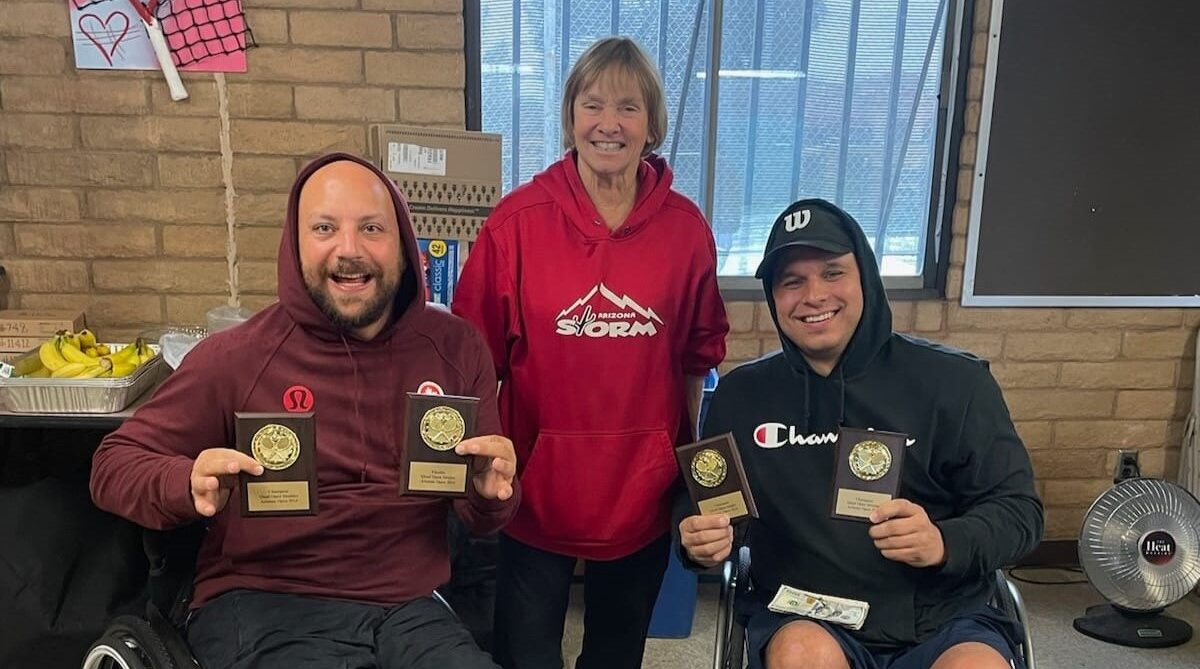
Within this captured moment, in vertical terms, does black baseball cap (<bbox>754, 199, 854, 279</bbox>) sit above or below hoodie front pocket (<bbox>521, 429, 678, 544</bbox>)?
above

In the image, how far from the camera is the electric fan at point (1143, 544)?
7.29 ft

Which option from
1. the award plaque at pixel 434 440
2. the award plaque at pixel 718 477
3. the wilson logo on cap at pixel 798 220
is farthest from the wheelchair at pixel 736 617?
the wilson logo on cap at pixel 798 220

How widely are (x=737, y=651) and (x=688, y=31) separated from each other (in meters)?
1.68

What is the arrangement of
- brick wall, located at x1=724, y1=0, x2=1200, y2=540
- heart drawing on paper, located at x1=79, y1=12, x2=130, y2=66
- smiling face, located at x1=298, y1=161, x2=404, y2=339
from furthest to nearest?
brick wall, located at x1=724, y1=0, x2=1200, y2=540
heart drawing on paper, located at x1=79, y1=12, x2=130, y2=66
smiling face, located at x1=298, y1=161, x2=404, y2=339

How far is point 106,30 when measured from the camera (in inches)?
84.1

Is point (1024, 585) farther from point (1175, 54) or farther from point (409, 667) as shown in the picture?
point (409, 667)

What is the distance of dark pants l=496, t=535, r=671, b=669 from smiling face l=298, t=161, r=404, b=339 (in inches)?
21.9

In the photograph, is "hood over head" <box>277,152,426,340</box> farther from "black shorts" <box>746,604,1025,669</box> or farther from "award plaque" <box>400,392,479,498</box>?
"black shorts" <box>746,604,1025,669</box>

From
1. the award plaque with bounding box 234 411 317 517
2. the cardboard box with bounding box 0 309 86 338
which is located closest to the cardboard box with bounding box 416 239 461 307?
the cardboard box with bounding box 0 309 86 338

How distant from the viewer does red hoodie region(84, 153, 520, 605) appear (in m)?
1.38

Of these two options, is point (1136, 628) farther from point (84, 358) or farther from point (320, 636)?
point (84, 358)

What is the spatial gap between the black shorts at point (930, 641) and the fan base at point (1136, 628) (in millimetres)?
1237

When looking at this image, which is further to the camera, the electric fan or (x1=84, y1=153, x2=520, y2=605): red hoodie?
the electric fan

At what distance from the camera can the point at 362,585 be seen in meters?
1.42
